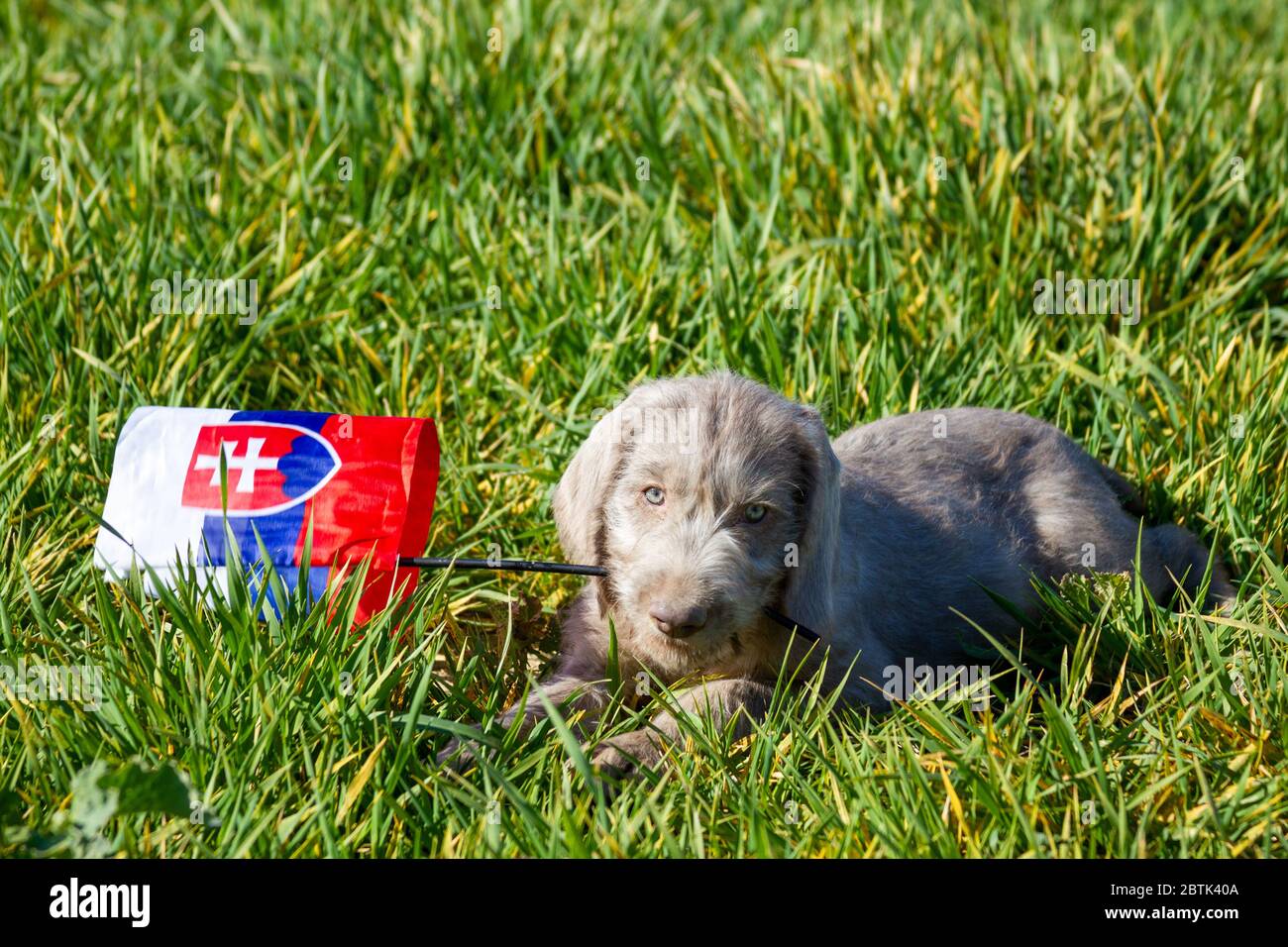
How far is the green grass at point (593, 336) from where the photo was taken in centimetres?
295

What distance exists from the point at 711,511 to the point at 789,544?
0.82ft

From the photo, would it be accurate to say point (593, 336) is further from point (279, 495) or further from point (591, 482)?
point (279, 495)

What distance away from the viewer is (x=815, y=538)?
11.4 feet

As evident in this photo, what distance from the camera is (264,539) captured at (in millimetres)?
3650

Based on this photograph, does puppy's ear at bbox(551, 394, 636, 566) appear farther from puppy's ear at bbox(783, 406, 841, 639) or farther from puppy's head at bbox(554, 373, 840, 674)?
puppy's ear at bbox(783, 406, 841, 639)

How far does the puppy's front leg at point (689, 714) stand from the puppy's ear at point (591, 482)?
46cm

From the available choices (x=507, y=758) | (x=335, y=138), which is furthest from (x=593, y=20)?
(x=507, y=758)

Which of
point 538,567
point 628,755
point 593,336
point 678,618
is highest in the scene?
point 593,336

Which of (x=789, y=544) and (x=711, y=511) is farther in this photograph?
(x=789, y=544)

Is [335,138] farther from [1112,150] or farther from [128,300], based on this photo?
[1112,150]

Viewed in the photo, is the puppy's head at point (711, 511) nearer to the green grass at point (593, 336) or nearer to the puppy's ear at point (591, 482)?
the puppy's ear at point (591, 482)

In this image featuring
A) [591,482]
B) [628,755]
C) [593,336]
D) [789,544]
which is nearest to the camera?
[628,755]

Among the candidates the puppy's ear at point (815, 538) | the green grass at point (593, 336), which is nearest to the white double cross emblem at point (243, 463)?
the green grass at point (593, 336)

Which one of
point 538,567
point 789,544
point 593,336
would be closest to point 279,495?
point 538,567
